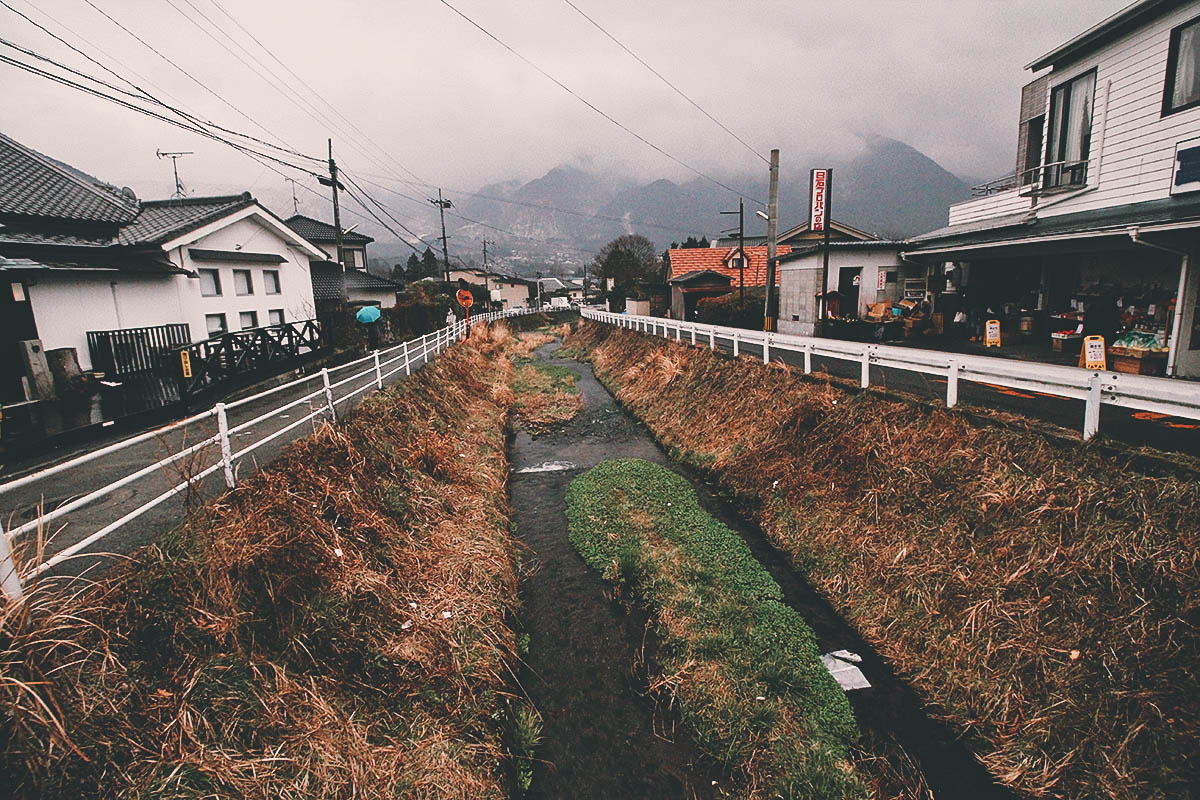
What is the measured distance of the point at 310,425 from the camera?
871 cm

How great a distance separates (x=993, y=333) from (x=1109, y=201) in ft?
11.6

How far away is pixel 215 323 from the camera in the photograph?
19.1 metres

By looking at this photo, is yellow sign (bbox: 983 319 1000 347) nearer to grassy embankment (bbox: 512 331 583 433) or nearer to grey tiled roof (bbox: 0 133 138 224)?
grassy embankment (bbox: 512 331 583 433)

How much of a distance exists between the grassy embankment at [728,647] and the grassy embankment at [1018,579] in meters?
0.92

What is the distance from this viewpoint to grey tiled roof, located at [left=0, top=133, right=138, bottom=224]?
13.4 metres

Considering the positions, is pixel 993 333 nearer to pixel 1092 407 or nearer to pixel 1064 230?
pixel 1064 230

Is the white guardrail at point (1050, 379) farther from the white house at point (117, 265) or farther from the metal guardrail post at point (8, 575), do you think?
the white house at point (117, 265)

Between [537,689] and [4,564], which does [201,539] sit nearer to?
[4,564]

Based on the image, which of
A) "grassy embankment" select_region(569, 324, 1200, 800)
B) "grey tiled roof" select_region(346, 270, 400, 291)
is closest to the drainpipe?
"grassy embankment" select_region(569, 324, 1200, 800)

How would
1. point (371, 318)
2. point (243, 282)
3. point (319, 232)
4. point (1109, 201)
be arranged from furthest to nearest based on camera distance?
1. point (319, 232)
2. point (371, 318)
3. point (243, 282)
4. point (1109, 201)

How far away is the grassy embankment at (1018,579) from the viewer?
3.85 metres

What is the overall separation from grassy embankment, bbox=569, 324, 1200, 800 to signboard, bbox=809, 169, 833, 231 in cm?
1170

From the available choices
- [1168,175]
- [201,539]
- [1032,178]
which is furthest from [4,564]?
[1032,178]

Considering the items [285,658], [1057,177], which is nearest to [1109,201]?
[1057,177]
